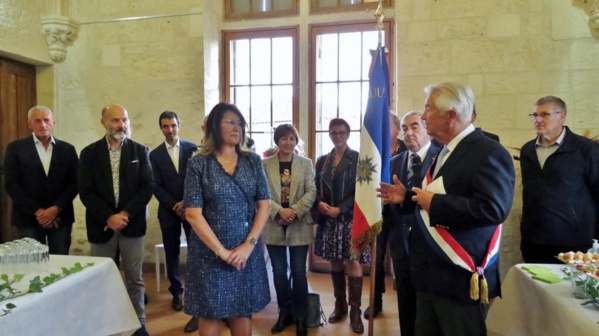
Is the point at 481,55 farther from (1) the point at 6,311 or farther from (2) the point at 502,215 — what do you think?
(1) the point at 6,311

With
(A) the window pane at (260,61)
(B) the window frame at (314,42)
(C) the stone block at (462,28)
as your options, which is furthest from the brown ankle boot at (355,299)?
(A) the window pane at (260,61)

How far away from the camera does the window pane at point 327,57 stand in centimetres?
464

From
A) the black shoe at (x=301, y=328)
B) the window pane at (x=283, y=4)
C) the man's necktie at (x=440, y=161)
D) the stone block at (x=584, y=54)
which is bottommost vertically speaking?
the black shoe at (x=301, y=328)

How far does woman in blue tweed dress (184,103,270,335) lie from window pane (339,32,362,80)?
8.68 feet

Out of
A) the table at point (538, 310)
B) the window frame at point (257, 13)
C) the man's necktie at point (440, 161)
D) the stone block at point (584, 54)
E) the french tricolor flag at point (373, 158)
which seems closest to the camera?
the table at point (538, 310)

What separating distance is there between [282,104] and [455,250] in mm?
3454

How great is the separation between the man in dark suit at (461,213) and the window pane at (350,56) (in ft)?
9.91

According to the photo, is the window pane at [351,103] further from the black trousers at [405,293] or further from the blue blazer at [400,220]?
the black trousers at [405,293]

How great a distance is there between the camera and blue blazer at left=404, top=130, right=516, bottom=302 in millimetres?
1484

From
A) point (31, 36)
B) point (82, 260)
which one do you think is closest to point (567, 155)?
point (82, 260)

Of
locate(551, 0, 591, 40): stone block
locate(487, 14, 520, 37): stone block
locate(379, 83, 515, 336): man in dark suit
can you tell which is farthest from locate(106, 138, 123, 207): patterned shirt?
locate(551, 0, 591, 40): stone block

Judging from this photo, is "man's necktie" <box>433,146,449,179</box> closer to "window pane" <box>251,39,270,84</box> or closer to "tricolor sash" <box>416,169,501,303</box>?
"tricolor sash" <box>416,169,501,303</box>

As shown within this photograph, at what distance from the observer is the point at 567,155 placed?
266 centimetres

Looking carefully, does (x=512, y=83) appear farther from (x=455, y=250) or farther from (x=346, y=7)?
(x=455, y=250)
